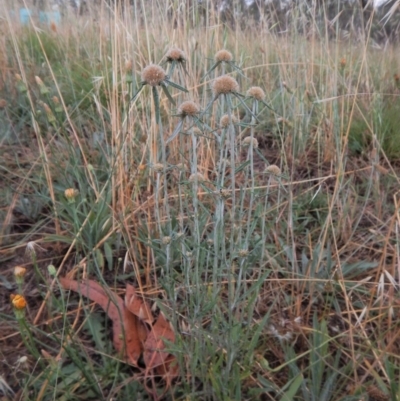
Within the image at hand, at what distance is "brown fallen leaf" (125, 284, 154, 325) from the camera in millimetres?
1078

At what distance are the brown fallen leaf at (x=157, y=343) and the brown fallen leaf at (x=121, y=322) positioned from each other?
3 centimetres

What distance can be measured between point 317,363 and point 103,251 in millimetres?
690

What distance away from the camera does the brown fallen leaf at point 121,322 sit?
1034 millimetres

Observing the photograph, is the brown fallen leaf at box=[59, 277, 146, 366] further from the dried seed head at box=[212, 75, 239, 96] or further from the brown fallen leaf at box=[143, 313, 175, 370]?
the dried seed head at box=[212, 75, 239, 96]

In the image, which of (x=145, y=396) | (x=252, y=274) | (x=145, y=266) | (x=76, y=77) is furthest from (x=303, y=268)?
(x=76, y=77)

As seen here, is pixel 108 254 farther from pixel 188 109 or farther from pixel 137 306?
pixel 188 109

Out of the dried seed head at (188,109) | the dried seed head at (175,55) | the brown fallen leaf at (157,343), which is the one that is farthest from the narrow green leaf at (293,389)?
the dried seed head at (175,55)

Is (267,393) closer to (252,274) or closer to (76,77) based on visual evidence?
(252,274)

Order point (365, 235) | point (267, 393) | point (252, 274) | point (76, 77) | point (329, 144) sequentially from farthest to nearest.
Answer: point (76, 77) < point (329, 144) < point (365, 235) < point (252, 274) < point (267, 393)

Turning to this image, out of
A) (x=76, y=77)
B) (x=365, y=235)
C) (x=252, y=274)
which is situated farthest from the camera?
(x=76, y=77)

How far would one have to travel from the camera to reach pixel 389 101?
2.12m

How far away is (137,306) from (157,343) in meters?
0.11

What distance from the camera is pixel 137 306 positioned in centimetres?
111

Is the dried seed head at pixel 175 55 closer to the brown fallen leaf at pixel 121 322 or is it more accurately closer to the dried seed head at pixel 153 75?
the dried seed head at pixel 153 75
